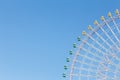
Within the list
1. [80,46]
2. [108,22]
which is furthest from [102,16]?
[80,46]

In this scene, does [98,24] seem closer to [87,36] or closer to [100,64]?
[87,36]

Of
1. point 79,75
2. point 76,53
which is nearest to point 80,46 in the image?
point 76,53

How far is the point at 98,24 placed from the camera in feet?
91.0

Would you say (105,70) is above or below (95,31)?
below

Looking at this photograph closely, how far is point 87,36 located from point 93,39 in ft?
2.18

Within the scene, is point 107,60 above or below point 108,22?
below

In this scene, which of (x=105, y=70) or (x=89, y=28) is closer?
(x=105, y=70)

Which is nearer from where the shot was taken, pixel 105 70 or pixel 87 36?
pixel 105 70

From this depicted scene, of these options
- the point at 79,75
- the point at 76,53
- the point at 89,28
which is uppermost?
the point at 89,28

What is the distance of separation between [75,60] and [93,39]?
206 cm

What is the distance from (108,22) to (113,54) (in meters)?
2.63

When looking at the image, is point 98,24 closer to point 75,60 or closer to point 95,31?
point 95,31

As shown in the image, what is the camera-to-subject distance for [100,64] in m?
26.4

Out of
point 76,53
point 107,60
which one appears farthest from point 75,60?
point 107,60
